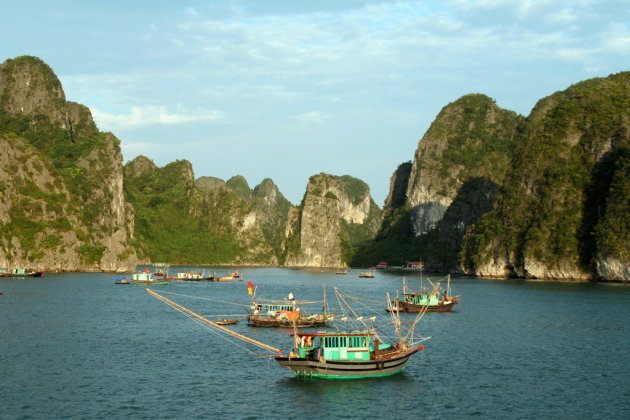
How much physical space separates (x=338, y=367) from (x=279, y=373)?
4571 mm

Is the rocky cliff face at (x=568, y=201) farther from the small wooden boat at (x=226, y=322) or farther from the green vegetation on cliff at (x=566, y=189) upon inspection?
the small wooden boat at (x=226, y=322)

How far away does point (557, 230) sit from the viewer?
136875 mm

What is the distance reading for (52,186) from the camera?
154m

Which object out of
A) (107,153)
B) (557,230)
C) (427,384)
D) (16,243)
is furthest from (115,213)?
(427,384)

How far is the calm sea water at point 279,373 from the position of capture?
32.7 m

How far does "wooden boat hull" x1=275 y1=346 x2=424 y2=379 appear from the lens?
Result: 38.5 m

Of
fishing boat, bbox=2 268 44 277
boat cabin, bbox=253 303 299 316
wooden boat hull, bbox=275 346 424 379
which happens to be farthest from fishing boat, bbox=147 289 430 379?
fishing boat, bbox=2 268 44 277

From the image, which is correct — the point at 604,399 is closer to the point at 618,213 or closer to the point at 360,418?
the point at 360,418

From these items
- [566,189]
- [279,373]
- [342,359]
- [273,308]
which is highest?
[566,189]

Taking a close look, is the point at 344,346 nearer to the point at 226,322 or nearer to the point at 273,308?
the point at 226,322

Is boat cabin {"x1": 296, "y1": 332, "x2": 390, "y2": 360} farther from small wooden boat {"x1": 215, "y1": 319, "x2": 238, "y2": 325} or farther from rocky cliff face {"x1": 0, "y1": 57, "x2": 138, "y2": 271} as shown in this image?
rocky cliff face {"x1": 0, "y1": 57, "x2": 138, "y2": 271}

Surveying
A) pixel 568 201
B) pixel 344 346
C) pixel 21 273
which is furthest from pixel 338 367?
pixel 568 201

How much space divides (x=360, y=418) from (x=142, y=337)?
29.2 meters

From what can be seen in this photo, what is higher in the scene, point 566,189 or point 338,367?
point 566,189
